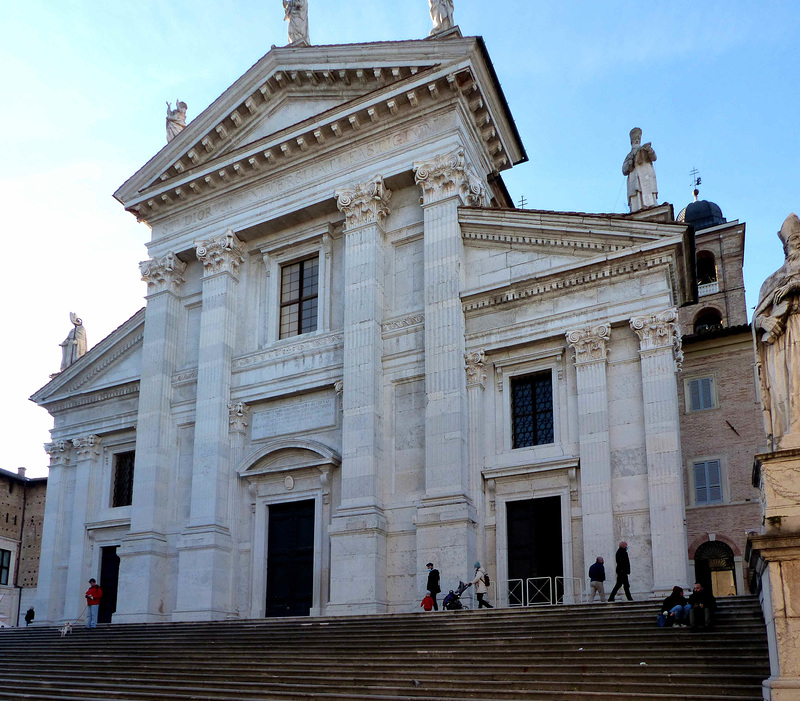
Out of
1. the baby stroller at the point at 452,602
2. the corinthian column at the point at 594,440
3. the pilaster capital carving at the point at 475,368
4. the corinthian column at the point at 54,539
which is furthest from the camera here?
the corinthian column at the point at 54,539

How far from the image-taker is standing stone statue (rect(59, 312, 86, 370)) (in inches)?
1241

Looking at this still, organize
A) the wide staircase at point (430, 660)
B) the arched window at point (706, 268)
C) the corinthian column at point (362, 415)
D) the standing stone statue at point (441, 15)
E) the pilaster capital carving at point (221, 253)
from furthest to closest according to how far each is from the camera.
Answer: the arched window at point (706, 268) → the pilaster capital carving at point (221, 253) → the standing stone statue at point (441, 15) → the corinthian column at point (362, 415) → the wide staircase at point (430, 660)

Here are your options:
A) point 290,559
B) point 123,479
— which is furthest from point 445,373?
point 123,479

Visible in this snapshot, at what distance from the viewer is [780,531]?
934cm

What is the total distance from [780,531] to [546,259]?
13022mm

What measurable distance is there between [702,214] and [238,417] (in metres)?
32.6

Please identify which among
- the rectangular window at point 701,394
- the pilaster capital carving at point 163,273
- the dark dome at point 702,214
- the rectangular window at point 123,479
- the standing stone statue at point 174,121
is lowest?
the rectangular window at point 123,479

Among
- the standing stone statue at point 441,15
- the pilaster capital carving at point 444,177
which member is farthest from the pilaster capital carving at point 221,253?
the standing stone statue at point 441,15

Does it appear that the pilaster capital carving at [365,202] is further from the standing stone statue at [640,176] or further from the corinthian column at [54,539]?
the corinthian column at [54,539]

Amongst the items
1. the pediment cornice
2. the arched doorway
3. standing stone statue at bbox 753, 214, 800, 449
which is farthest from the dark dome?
standing stone statue at bbox 753, 214, 800, 449

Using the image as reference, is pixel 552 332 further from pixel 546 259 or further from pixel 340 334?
pixel 340 334

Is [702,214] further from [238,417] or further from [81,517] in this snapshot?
[81,517]

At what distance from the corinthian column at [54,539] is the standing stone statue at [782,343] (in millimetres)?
23885

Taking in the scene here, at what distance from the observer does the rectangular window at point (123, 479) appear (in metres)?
28.0
